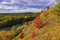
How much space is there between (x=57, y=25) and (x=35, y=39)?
3.69 metres

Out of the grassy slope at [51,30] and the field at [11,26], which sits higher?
the grassy slope at [51,30]

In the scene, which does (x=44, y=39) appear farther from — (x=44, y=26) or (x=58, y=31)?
(x=44, y=26)

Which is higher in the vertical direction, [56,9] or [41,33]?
[56,9]

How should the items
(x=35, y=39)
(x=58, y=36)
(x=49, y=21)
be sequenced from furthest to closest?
(x=49, y=21) < (x=35, y=39) < (x=58, y=36)

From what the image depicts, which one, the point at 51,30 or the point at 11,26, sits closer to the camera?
the point at 51,30

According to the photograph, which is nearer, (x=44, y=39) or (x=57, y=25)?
(x=44, y=39)

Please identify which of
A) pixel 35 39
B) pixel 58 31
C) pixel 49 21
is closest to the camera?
pixel 58 31

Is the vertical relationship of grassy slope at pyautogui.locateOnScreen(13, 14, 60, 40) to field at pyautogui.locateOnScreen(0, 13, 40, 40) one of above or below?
above

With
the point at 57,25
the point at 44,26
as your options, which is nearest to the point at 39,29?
the point at 44,26

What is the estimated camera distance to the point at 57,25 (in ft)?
95.9

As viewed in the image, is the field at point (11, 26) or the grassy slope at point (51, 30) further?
the field at point (11, 26)

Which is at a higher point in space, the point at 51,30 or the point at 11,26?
the point at 51,30

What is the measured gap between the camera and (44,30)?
29.4 m

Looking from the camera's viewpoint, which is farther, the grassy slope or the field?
the field
